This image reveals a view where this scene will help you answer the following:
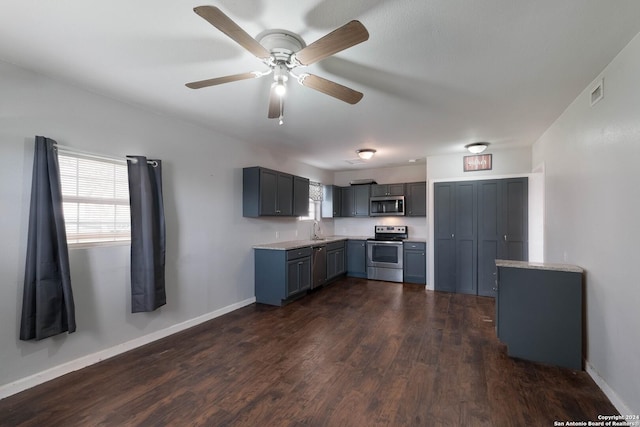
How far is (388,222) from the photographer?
6.85 meters

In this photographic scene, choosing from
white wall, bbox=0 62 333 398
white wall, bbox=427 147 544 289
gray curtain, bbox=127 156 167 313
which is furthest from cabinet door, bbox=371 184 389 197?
gray curtain, bbox=127 156 167 313

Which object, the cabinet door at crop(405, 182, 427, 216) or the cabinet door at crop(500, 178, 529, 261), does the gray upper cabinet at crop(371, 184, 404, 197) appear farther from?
the cabinet door at crop(500, 178, 529, 261)

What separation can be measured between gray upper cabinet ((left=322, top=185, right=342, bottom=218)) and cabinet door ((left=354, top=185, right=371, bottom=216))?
1.53 ft

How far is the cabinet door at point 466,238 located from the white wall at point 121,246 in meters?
3.56

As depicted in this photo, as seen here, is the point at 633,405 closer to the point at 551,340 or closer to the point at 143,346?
the point at 551,340

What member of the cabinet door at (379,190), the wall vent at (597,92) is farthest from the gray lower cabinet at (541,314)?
the cabinet door at (379,190)

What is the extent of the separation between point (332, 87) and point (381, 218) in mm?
5183

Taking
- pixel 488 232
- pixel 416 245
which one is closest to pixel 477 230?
pixel 488 232

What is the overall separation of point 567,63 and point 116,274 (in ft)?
14.3

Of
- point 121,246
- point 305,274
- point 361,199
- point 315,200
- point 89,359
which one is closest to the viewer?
point 89,359

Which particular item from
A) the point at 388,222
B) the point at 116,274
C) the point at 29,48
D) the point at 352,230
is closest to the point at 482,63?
the point at 29,48

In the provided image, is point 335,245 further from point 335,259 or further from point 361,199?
point 361,199

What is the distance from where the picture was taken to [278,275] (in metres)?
4.48

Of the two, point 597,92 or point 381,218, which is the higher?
point 597,92
